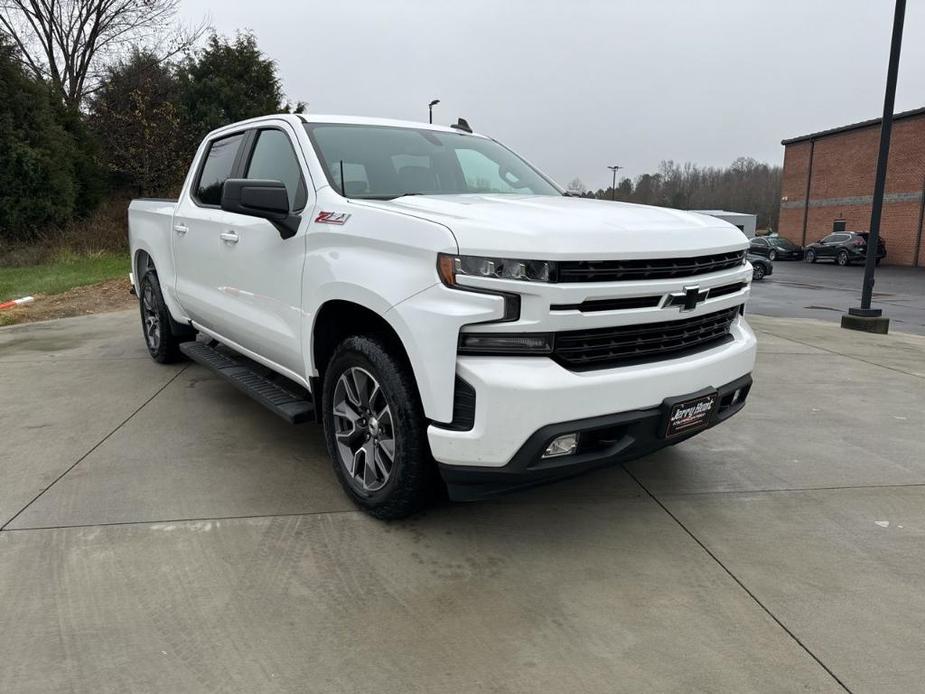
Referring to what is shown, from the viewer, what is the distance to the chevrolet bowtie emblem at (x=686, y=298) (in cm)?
297

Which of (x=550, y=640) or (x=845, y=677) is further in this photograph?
(x=550, y=640)

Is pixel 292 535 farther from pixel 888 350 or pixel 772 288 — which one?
pixel 772 288

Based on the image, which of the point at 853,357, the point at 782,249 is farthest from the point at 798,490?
the point at 782,249

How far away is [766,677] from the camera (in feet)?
7.44

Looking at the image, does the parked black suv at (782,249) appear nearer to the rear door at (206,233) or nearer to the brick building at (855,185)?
the brick building at (855,185)

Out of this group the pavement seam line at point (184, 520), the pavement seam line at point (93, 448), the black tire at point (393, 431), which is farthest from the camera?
the pavement seam line at point (93, 448)

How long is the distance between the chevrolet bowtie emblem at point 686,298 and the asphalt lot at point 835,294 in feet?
35.0

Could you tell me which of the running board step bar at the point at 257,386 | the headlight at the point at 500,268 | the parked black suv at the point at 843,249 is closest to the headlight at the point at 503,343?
the headlight at the point at 500,268

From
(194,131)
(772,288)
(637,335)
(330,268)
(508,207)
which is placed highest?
(194,131)

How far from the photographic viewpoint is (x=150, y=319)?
6.55 metres

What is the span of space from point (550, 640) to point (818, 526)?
1.69m

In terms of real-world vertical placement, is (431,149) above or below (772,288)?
above

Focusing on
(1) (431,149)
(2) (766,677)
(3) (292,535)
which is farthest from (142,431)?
(2) (766,677)

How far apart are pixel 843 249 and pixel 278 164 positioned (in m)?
34.3
